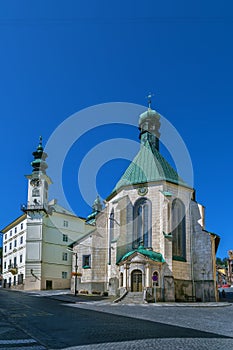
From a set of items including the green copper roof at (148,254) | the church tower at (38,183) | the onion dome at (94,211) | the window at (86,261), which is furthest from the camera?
A: the onion dome at (94,211)

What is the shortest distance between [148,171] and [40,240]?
1999 centimetres

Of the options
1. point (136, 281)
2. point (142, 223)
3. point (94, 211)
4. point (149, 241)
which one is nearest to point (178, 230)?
point (149, 241)

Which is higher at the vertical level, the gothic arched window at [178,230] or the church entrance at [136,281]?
the gothic arched window at [178,230]

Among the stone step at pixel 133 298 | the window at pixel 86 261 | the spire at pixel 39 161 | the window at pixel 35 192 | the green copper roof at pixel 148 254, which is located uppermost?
the spire at pixel 39 161

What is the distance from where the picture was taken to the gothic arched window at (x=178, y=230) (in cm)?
3875

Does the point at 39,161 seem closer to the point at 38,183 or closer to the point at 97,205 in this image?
the point at 38,183

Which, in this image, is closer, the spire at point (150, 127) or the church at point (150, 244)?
the church at point (150, 244)

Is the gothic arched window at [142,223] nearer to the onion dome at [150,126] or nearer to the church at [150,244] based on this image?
the church at [150,244]

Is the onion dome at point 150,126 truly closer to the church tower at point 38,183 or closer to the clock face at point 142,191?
the clock face at point 142,191

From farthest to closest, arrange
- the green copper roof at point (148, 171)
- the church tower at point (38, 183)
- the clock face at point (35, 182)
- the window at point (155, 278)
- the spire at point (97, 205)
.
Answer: the spire at point (97, 205) → the clock face at point (35, 182) → the church tower at point (38, 183) → the green copper roof at point (148, 171) → the window at point (155, 278)

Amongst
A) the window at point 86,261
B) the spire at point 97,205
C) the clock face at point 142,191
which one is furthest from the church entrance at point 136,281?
the spire at point 97,205

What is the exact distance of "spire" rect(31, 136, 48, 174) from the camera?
57312mm

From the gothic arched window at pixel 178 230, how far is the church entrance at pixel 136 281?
4447mm

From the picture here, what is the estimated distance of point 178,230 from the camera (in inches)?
1559
